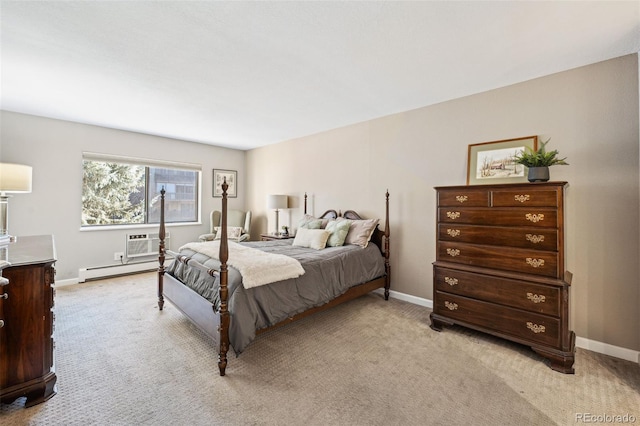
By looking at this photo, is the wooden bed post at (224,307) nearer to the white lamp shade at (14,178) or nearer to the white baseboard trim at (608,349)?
the white lamp shade at (14,178)

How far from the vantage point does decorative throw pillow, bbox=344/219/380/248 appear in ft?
11.8

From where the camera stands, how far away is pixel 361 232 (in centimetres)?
368

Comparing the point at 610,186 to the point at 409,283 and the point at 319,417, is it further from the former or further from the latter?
the point at 319,417

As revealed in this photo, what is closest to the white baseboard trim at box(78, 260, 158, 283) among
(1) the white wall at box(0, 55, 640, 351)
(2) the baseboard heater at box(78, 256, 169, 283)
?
(2) the baseboard heater at box(78, 256, 169, 283)

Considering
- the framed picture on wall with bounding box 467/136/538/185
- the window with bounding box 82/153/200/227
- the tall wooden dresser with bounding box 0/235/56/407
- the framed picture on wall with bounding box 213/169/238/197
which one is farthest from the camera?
the framed picture on wall with bounding box 213/169/238/197

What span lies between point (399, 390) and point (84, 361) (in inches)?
95.8

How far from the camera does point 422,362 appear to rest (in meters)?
2.24

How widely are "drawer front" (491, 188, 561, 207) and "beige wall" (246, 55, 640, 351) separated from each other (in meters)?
0.58

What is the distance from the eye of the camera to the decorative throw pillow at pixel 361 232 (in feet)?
11.8

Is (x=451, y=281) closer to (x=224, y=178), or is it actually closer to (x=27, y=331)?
(x=27, y=331)

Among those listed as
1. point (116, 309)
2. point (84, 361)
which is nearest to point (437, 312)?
point (84, 361)

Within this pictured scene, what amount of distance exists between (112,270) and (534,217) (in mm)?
5715

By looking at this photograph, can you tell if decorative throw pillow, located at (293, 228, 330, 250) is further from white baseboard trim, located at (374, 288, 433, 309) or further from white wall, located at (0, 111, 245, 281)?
white wall, located at (0, 111, 245, 281)

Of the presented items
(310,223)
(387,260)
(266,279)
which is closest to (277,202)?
(310,223)
